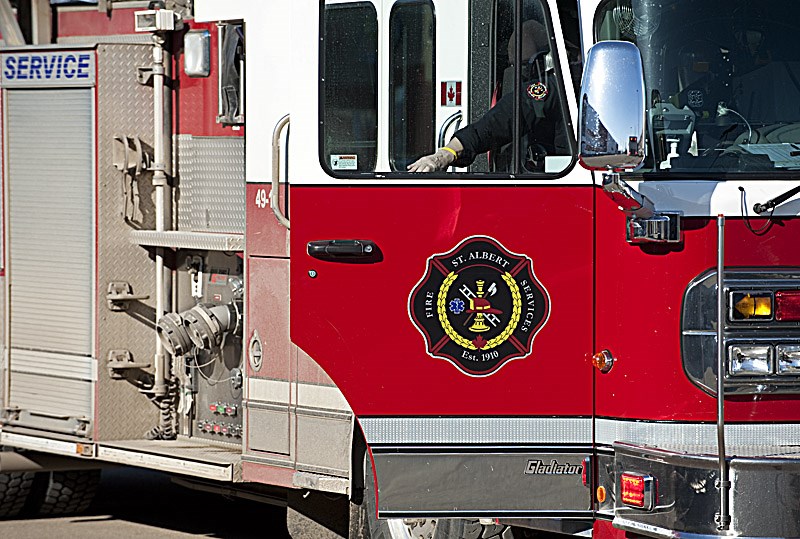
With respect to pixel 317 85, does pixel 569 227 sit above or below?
below

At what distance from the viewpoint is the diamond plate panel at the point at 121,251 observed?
7859 millimetres

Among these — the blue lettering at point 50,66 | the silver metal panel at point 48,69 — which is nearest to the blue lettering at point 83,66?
the silver metal panel at point 48,69

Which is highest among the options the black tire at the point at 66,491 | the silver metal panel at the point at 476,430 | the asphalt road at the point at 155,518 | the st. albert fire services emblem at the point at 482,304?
the st. albert fire services emblem at the point at 482,304

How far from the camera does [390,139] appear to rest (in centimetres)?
563

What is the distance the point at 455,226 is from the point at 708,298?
102cm

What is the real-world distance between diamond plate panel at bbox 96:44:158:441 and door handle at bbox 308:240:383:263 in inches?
100

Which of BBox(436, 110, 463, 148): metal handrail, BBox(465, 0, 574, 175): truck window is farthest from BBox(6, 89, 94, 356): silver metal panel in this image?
BBox(465, 0, 574, 175): truck window

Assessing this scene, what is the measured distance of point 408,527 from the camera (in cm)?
632

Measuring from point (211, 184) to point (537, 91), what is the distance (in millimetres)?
2707

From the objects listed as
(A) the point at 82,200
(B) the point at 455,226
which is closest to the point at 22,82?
(A) the point at 82,200

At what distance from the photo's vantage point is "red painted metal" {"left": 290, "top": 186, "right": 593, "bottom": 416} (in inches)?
215

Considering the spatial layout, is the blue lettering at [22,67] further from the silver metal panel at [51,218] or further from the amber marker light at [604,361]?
the amber marker light at [604,361]

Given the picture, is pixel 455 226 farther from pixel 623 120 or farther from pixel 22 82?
pixel 22 82

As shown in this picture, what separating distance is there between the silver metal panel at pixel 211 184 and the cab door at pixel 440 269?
6.03 ft
